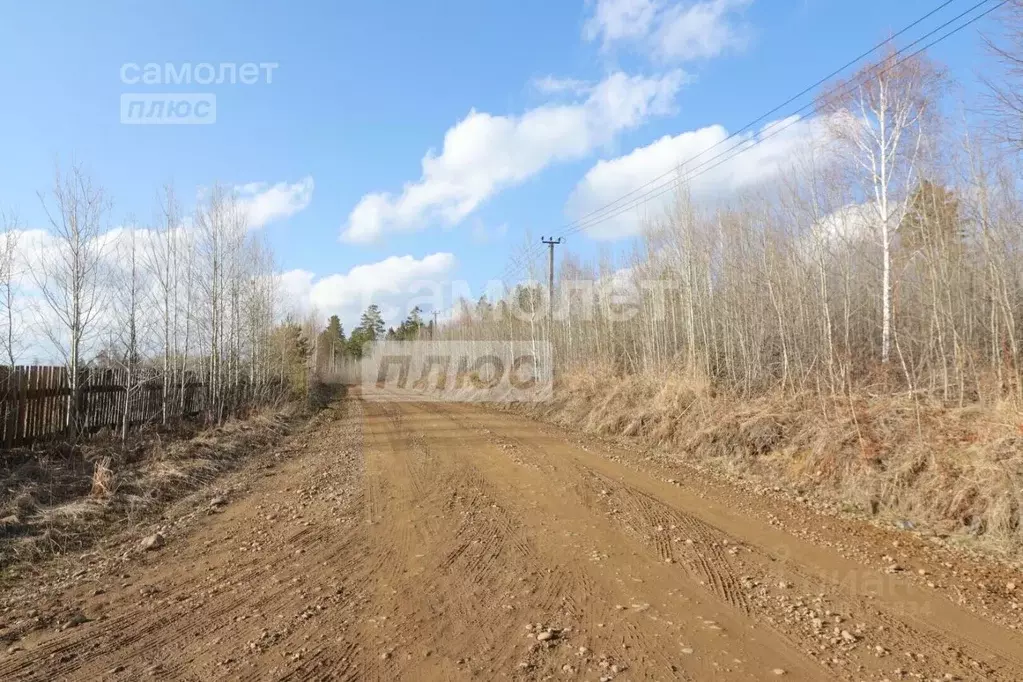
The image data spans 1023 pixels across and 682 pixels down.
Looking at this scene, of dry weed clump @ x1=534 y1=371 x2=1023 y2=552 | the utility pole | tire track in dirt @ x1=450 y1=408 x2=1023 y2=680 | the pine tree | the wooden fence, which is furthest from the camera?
the utility pole

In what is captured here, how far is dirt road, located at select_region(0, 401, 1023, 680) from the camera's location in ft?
10.6

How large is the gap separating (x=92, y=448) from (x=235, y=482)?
293 cm

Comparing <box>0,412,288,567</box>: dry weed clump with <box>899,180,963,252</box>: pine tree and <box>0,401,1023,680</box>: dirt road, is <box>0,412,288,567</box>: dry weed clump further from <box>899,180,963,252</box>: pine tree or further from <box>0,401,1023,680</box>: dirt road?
<box>899,180,963,252</box>: pine tree

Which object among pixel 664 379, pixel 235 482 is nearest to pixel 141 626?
pixel 235 482

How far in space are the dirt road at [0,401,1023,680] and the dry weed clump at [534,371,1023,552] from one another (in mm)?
848

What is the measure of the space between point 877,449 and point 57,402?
1279cm

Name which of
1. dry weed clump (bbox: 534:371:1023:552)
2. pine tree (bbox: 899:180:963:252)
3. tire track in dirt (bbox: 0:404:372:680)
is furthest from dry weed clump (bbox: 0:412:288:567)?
pine tree (bbox: 899:180:963:252)

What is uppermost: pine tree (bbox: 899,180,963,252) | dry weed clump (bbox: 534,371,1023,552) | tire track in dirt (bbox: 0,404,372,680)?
pine tree (bbox: 899,180,963,252)

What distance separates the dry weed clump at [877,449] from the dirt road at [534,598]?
2.78 feet

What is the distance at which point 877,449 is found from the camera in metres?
7.48

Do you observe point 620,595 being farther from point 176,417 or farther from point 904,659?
point 176,417

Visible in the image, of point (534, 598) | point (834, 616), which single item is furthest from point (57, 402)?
point (834, 616)

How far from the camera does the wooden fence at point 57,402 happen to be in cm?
884

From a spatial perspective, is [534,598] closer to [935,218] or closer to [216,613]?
[216,613]
